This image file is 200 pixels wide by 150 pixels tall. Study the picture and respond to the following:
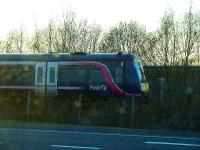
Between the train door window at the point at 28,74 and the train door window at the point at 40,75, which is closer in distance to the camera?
the train door window at the point at 40,75

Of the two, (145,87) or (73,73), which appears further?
(73,73)

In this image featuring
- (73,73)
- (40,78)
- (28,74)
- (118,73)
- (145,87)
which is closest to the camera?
(118,73)

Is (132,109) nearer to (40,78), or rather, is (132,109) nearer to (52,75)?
(52,75)

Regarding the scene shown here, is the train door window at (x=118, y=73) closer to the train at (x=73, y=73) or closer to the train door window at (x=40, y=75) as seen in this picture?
the train at (x=73, y=73)

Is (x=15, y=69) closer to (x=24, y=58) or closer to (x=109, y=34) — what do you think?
(x=24, y=58)

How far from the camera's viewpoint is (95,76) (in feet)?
98.6

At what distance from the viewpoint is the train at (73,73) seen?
2964cm

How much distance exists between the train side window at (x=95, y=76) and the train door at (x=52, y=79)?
212 centimetres

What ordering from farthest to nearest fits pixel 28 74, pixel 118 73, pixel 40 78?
pixel 28 74
pixel 40 78
pixel 118 73

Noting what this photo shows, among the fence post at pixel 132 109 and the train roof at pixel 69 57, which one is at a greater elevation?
the train roof at pixel 69 57

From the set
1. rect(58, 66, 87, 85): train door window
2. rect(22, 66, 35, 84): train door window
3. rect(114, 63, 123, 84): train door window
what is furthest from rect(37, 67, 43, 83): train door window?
rect(114, 63, 123, 84): train door window

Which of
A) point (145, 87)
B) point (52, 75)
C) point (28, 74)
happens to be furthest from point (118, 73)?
point (28, 74)

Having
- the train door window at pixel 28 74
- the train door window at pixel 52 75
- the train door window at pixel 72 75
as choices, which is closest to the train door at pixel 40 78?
the train door window at pixel 28 74

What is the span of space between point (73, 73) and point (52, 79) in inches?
52.6
